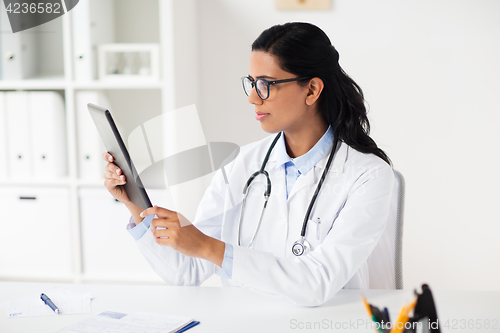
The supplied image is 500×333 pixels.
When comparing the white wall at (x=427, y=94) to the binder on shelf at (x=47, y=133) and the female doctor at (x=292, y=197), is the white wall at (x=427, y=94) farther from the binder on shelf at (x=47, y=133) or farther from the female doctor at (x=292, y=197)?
the female doctor at (x=292, y=197)

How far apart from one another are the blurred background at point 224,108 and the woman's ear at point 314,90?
0.91 metres

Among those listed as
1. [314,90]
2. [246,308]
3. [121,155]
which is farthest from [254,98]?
[246,308]

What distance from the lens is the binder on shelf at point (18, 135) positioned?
7.06 feet

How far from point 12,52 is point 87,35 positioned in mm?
399

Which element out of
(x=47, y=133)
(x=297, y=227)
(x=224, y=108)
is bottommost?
(x=297, y=227)

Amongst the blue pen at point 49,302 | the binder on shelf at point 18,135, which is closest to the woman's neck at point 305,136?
the blue pen at point 49,302

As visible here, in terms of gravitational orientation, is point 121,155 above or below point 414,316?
above

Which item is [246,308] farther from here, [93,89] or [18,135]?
[18,135]

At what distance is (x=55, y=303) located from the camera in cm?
111

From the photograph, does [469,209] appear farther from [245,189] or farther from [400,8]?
[245,189]

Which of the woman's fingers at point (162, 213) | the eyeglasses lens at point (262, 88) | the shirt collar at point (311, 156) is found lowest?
the woman's fingers at point (162, 213)

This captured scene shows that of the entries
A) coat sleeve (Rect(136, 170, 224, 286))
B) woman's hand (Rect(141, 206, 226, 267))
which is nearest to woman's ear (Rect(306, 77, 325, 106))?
coat sleeve (Rect(136, 170, 224, 286))

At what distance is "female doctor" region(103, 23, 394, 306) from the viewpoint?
1.08 meters

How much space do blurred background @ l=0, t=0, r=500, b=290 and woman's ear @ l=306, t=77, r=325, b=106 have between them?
91cm
